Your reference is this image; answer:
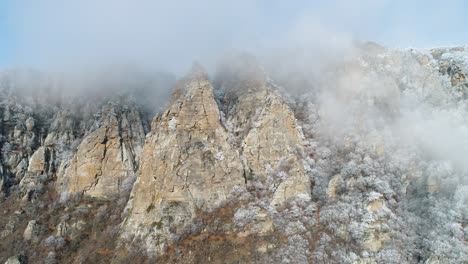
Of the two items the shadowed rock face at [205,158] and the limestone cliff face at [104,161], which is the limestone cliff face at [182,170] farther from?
Result: the limestone cliff face at [104,161]

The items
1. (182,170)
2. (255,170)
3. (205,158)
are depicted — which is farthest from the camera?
(255,170)

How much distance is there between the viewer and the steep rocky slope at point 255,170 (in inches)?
2448

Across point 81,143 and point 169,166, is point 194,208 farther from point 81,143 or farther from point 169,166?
point 81,143

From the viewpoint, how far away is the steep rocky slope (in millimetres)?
62188

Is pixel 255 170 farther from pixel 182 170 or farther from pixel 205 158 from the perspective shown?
pixel 182 170

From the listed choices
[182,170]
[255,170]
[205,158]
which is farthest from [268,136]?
[182,170]

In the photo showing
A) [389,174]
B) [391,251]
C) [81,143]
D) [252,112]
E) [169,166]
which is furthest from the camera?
[81,143]

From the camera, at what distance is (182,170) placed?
73.9 meters

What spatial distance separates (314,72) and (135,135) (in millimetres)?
43697

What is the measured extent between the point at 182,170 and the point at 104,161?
22.1 meters

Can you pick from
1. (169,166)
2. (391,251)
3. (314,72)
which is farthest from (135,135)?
(391,251)

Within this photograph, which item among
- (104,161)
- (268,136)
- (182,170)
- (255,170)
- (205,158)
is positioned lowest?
(255,170)

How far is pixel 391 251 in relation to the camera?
57.8 metres

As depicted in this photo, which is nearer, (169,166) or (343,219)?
(343,219)
